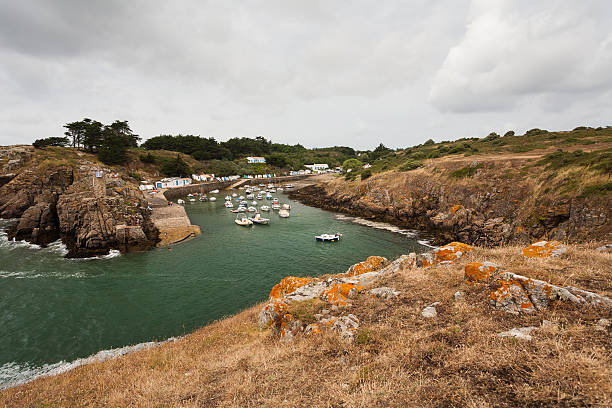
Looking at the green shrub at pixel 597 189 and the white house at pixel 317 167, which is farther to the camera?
the white house at pixel 317 167

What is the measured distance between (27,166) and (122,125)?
55661 mm

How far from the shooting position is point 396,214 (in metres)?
46.8

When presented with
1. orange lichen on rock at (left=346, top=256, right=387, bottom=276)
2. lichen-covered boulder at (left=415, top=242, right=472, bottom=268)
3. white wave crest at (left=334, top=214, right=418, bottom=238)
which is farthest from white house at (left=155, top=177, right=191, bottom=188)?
lichen-covered boulder at (left=415, top=242, right=472, bottom=268)

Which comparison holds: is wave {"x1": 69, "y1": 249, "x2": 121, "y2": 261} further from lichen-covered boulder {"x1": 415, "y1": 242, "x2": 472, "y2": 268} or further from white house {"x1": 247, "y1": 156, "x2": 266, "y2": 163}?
white house {"x1": 247, "y1": 156, "x2": 266, "y2": 163}

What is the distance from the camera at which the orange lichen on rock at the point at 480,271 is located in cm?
902

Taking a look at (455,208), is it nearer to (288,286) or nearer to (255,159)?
(288,286)

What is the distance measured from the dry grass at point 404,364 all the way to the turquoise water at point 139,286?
22.2 ft

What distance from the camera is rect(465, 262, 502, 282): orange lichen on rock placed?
9016mm

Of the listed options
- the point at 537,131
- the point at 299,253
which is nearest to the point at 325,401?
the point at 299,253

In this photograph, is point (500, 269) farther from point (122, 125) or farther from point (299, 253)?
point (122, 125)

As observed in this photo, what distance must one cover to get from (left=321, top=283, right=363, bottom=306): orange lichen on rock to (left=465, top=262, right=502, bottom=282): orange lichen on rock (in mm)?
4383

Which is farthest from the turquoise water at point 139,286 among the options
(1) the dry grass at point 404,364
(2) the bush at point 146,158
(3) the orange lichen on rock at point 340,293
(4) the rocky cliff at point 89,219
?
(2) the bush at point 146,158

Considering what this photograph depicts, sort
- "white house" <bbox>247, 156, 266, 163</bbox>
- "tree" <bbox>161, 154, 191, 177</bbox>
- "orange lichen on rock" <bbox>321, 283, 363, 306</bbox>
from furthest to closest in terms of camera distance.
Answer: "white house" <bbox>247, 156, 266, 163</bbox>
"tree" <bbox>161, 154, 191, 177</bbox>
"orange lichen on rock" <bbox>321, 283, 363, 306</bbox>

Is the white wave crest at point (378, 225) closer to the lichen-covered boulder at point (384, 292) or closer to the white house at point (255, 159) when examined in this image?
the lichen-covered boulder at point (384, 292)
